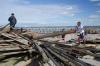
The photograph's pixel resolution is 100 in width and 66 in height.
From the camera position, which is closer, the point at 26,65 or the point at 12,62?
the point at 26,65

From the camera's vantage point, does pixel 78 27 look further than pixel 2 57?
Yes

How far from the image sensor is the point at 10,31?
15.6 meters

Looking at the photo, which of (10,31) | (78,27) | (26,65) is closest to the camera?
(26,65)

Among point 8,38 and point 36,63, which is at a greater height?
point 8,38

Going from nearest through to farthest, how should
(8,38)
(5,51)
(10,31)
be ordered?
1. (5,51)
2. (8,38)
3. (10,31)

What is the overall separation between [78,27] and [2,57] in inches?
399

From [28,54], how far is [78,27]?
9013mm

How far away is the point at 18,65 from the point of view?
9914 mm

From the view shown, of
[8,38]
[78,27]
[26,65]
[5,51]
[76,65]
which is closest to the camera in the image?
[76,65]

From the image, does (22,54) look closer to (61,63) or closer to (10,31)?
(61,63)

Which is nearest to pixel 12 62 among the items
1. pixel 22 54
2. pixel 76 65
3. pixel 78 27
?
pixel 22 54

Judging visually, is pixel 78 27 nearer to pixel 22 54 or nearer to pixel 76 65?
pixel 22 54

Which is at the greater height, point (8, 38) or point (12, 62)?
point (8, 38)

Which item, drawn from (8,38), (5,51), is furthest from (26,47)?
(8,38)
